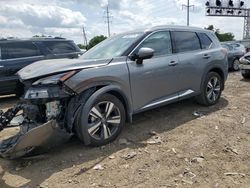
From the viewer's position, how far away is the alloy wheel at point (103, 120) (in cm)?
447

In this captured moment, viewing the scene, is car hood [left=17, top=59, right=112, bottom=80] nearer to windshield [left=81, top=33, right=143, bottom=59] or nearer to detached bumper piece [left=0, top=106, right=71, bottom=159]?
windshield [left=81, top=33, right=143, bottom=59]

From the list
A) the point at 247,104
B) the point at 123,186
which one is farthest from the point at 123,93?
the point at 247,104

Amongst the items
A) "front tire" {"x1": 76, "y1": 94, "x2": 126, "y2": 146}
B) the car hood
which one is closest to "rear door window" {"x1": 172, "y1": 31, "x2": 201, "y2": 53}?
the car hood

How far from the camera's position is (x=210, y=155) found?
170 inches

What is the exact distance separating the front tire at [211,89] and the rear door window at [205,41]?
0.59 metres

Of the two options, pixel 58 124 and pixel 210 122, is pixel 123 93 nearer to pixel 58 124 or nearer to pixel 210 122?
pixel 58 124

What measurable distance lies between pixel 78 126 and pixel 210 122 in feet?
8.60

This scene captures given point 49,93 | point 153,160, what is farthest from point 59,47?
point 153,160

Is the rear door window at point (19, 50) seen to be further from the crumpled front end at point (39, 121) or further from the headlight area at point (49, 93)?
the headlight area at point (49, 93)

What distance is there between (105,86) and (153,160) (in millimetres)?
1278

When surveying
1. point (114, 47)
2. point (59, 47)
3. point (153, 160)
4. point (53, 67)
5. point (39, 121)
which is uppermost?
point (114, 47)

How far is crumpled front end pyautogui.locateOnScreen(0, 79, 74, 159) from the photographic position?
3943 mm

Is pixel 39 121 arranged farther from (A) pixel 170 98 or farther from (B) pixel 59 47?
(B) pixel 59 47

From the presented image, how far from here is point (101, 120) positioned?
458 centimetres
